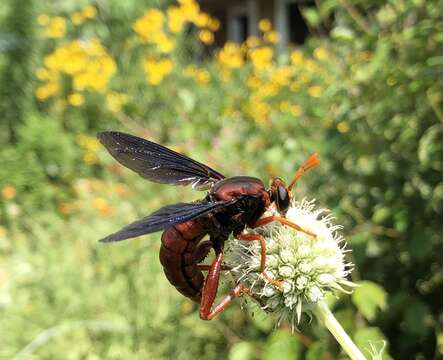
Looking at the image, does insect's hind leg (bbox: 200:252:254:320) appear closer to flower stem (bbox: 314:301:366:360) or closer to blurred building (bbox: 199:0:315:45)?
flower stem (bbox: 314:301:366:360)

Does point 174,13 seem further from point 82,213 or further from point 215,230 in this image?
point 215,230

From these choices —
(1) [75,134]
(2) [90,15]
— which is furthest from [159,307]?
(2) [90,15]

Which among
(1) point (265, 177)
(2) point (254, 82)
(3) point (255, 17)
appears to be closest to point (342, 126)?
(1) point (265, 177)

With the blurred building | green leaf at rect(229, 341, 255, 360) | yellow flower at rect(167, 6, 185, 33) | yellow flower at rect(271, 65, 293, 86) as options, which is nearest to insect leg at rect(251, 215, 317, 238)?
green leaf at rect(229, 341, 255, 360)

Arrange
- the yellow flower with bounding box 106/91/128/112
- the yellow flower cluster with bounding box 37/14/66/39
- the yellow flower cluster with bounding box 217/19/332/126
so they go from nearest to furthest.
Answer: the yellow flower cluster with bounding box 217/19/332/126, the yellow flower with bounding box 106/91/128/112, the yellow flower cluster with bounding box 37/14/66/39

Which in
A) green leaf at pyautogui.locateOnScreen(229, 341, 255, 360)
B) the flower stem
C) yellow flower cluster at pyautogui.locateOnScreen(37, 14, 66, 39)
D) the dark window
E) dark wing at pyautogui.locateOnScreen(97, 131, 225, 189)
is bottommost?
green leaf at pyautogui.locateOnScreen(229, 341, 255, 360)

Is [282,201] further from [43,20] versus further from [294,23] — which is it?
[294,23]

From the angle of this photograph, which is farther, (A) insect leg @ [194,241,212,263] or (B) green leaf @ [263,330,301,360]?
(B) green leaf @ [263,330,301,360]
